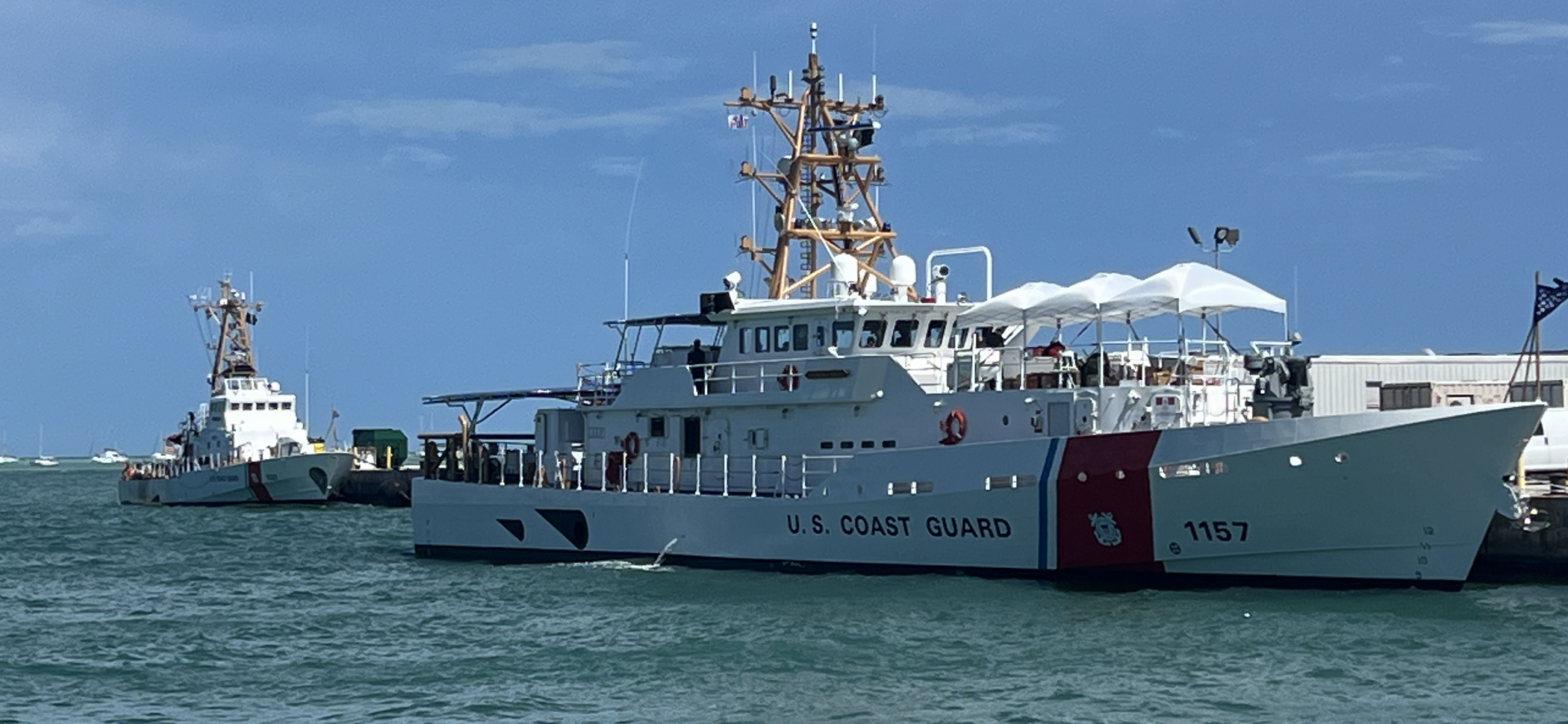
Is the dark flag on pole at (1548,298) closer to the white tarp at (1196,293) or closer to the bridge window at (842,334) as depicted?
the white tarp at (1196,293)

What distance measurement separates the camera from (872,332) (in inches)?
1103

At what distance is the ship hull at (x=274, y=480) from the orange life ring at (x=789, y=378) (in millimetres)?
36897

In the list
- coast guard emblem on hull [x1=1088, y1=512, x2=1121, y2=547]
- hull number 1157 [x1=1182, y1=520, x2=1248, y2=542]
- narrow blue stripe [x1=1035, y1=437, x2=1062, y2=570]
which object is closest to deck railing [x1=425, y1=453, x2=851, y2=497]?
narrow blue stripe [x1=1035, y1=437, x2=1062, y2=570]

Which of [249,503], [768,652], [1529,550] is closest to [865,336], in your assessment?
[768,652]

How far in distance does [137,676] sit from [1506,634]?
1575 cm

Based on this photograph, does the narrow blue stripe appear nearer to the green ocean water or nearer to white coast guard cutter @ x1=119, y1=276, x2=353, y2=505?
the green ocean water

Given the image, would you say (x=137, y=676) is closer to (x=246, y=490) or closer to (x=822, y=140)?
(x=822, y=140)

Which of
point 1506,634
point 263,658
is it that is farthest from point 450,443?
point 1506,634

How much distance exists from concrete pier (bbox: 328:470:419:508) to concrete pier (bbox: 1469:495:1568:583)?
141 feet

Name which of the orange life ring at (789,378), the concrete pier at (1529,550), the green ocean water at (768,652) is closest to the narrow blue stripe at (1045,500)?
the green ocean water at (768,652)

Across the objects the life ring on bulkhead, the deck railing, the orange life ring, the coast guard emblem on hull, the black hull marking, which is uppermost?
the orange life ring

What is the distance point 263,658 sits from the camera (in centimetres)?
2134

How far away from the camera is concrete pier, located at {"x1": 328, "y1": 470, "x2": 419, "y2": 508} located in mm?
63688

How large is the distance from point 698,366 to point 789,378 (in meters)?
2.19
